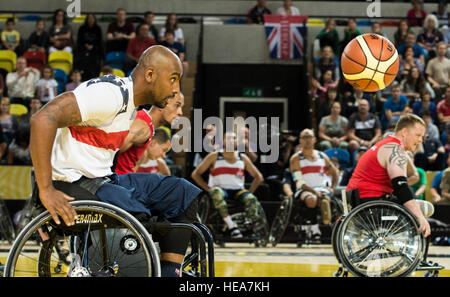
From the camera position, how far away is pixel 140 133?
366 centimetres

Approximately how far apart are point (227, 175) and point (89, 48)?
461 cm

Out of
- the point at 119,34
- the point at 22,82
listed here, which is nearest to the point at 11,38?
the point at 22,82

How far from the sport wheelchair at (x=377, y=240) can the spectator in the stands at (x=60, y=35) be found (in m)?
8.19

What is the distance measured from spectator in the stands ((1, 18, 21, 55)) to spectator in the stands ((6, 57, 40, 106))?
3.80 ft

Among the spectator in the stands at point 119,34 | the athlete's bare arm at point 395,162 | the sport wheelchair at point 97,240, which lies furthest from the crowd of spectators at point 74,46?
the sport wheelchair at point 97,240

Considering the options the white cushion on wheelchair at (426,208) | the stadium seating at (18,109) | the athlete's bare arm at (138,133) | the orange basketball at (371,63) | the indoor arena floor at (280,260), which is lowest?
the indoor arena floor at (280,260)

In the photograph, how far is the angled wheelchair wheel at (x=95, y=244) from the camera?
2.72 meters

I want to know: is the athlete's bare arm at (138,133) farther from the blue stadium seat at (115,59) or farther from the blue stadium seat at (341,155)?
the blue stadium seat at (115,59)

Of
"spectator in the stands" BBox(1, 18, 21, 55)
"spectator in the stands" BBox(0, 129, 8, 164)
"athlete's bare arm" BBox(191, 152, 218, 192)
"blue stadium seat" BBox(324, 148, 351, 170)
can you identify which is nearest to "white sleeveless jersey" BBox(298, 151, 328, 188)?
"blue stadium seat" BBox(324, 148, 351, 170)

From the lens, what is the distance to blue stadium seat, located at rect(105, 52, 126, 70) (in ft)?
38.1

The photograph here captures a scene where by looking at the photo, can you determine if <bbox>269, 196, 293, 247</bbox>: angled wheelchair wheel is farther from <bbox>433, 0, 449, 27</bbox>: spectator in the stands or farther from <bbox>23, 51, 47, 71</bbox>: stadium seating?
<bbox>433, 0, 449, 27</bbox>: spectator in the stands

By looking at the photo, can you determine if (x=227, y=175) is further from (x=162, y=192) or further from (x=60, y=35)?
(x=60, y=35)

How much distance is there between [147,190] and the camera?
125 inches

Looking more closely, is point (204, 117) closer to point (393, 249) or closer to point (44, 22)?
point (44, 22)
